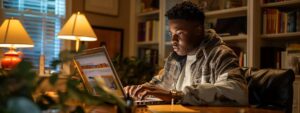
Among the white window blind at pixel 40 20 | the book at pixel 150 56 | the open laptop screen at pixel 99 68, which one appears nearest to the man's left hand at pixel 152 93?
the open laptop screen at pixel 99 68

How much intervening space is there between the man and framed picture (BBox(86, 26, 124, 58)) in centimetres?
245

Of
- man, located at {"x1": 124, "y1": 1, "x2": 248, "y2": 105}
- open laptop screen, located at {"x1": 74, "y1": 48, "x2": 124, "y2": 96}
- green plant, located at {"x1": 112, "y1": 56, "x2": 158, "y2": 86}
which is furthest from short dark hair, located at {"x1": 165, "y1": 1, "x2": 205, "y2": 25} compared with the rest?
green plant, located at {"x1": 112, "y1": 56, "x2": 158, "y2": 86}

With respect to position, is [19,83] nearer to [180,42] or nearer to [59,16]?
[180,42]

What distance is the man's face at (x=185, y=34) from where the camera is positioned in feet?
5.95

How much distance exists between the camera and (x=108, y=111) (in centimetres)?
121

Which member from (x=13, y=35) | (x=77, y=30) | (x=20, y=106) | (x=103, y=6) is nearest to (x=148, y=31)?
(x=103, y=6)

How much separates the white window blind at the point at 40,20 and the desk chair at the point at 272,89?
272 cm

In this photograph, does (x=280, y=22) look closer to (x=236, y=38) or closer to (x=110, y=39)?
(x=236, y=38)

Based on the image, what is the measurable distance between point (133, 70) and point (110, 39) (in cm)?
59

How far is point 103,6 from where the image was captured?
449cm

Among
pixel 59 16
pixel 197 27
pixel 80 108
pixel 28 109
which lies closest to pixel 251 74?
pixel 197 27

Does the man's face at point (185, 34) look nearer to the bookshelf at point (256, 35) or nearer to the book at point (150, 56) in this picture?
the bookshelf at point (256, 35)

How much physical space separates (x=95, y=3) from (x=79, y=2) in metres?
0.20

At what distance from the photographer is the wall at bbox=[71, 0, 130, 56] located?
439 cm
